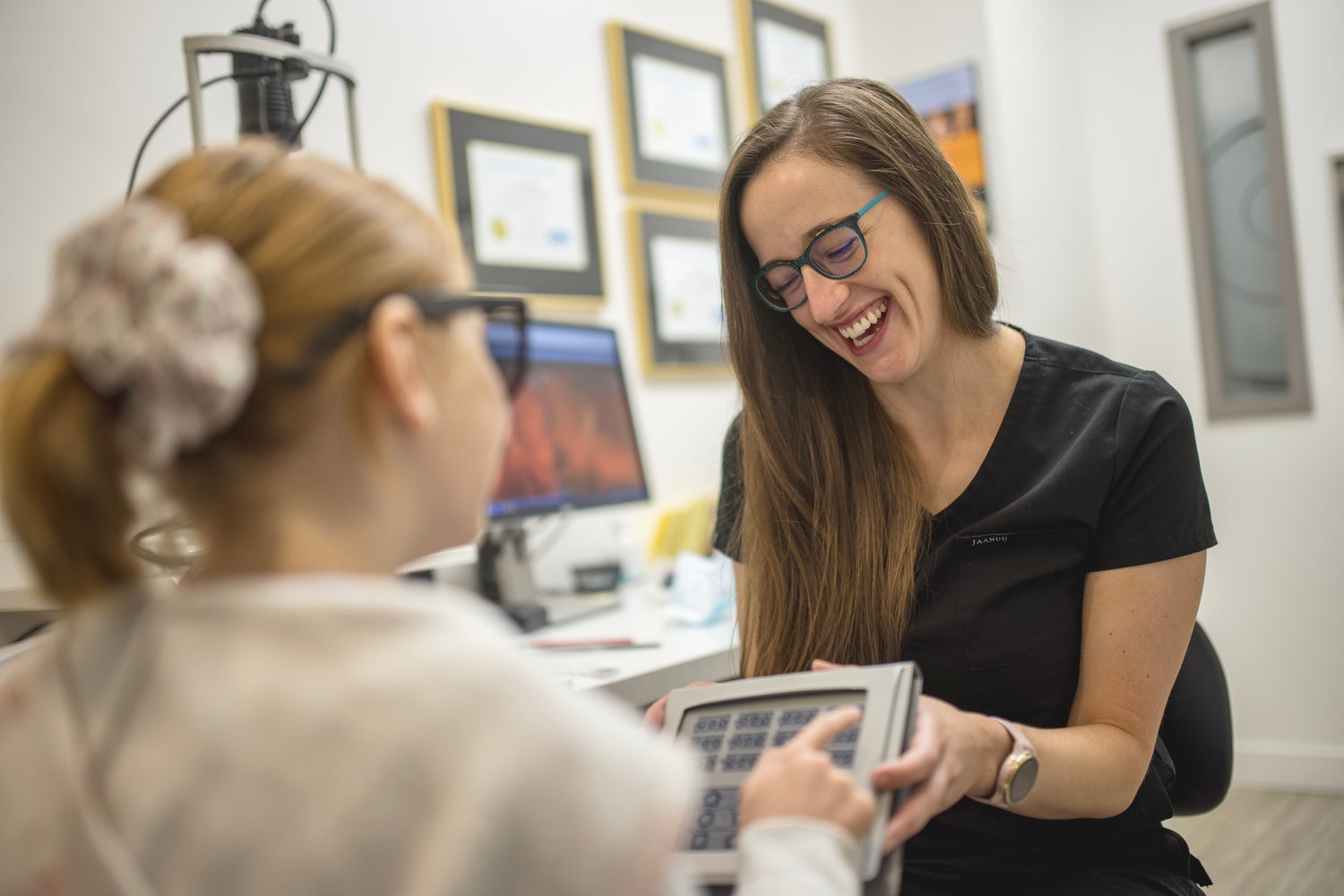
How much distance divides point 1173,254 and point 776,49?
4.31 ft

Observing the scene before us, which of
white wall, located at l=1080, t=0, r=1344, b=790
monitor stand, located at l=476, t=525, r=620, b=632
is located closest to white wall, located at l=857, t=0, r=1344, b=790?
white wall, located at l=1080, t=0, r=1344, b=790

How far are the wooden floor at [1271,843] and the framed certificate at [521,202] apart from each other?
1.74 m

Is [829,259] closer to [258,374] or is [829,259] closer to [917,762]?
[917,762]

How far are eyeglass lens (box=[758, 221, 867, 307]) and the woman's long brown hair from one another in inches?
2.5

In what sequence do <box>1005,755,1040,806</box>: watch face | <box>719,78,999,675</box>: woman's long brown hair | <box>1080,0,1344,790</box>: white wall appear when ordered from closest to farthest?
<box>1005,755,1040,806</box>: watch face
<box>719,78,999,675</box>: woman's long brown hair
<box>1080,0,1344,790</box>: white wall

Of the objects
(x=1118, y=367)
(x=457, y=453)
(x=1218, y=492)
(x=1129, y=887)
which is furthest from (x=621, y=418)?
(x=1218, y=492)

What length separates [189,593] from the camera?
1.78ft

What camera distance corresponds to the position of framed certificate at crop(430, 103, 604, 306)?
212 cm

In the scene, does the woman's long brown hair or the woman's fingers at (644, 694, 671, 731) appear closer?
the woman's fingers at (644, 694, 671, 731)

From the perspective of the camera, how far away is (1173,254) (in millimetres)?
3047

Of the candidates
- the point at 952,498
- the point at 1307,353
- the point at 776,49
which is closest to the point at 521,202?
the point at 776,49

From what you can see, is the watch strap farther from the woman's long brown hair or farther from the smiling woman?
the woman's long brown hair

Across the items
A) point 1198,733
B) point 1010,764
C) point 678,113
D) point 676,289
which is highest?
point 678,113

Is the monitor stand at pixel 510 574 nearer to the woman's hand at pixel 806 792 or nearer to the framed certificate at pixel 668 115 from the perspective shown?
the framed certificate at pixel 668 115
